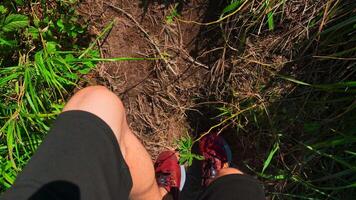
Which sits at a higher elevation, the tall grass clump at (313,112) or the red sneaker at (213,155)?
the tall grass clump at (313,112)

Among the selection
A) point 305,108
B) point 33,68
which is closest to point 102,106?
point 33,68

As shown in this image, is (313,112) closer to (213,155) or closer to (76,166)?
(213,155)

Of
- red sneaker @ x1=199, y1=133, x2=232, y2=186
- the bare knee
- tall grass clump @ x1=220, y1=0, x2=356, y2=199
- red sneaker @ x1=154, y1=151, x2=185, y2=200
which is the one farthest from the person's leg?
tall grass clump @ x1=220, y1=0, x2=356, y2=199

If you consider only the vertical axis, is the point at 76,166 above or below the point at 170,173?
above

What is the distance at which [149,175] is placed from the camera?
1.77m

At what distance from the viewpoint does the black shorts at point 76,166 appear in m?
1.16

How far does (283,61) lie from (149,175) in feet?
2.58

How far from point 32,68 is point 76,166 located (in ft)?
2.73

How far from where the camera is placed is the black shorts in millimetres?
1162

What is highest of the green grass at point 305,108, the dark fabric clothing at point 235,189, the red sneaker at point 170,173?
the green grass at point 305,108

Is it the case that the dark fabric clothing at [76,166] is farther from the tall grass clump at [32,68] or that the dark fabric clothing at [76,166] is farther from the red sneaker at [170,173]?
the red sneaker at [170,173]

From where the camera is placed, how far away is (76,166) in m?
1.24

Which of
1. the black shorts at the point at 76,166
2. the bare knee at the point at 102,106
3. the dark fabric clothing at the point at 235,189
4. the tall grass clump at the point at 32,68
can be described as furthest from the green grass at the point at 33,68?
the dark fabric clothing at the point at 235,189

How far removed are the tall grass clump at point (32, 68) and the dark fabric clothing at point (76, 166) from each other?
23.3 inches
